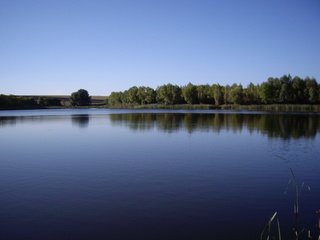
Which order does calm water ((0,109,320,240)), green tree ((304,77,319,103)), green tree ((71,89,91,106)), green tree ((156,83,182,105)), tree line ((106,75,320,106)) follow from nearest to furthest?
calm water ((0,109,320,240)), green tree ((304,77,319,103)), tree line ((106,75,320,106)), green tree ((156,83,182,105)), green tree ((71,89,91,106))

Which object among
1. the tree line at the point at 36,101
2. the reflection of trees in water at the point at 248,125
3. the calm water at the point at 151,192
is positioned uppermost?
the tree line at the point at 36,101

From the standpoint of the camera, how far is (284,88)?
337ft

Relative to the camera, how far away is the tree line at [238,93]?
105 metres

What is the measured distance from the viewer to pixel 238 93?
112188 millimetres

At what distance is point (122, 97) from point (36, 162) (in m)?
155

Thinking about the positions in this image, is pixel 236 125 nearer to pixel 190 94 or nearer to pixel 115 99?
pixel 190 94

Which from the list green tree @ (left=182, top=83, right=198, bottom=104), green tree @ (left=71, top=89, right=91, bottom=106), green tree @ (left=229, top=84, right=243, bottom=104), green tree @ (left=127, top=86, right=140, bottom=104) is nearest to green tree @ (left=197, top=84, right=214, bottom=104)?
green tree @ (left=182, top=83, right=198, bottom=104)

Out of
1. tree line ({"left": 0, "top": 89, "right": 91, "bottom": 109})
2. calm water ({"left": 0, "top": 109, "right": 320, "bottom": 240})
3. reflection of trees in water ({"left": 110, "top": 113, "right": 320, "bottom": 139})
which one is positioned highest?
tree line ({"left": 0, "top": 89, "right": 91, "bottom": 109})

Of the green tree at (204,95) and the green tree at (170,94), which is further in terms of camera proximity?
the green tree at (170,94)

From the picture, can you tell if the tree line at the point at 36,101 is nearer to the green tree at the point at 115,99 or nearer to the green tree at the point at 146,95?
the green tree at the point at 115,99

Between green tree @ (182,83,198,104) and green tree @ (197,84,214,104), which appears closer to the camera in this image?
green tree @ (182,83,198,104)

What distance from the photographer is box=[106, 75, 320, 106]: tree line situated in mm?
105000

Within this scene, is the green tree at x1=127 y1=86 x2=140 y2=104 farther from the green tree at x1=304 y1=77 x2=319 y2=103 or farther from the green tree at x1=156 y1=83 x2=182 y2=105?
the green tree at x1=304 y1=77 x2=319 y2=103

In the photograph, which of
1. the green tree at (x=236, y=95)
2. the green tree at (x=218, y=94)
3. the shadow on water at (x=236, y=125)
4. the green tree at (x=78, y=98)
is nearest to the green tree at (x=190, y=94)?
the green tree at (x=218, y=94)
